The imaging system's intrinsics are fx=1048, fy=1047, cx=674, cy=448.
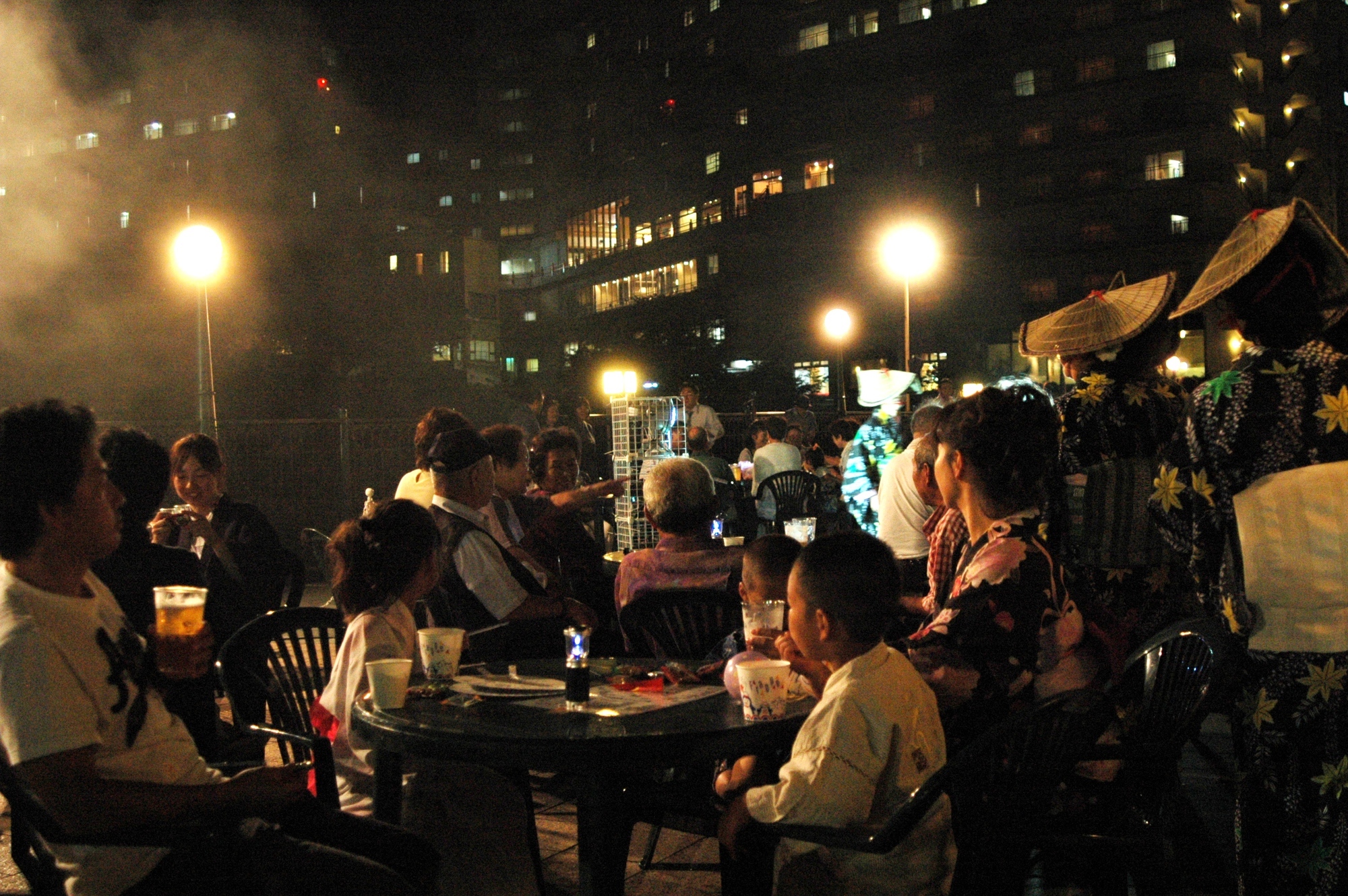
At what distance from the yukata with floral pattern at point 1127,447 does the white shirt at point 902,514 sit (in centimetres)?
169

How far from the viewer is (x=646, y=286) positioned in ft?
191

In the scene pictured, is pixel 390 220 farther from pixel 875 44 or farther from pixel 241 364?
pixel 875 44

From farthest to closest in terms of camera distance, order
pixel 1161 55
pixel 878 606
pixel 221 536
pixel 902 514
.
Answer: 1. pixel 1161 55
2. pixel 902 514
3. pixel 221 536
4. pixel 878 606

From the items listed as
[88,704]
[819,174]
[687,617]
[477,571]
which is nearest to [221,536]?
[477,571]

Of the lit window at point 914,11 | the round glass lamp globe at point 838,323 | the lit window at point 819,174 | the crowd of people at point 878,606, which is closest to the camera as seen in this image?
the crowd of people at point 878,606

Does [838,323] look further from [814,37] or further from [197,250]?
[814,37]

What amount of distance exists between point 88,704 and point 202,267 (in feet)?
22.1

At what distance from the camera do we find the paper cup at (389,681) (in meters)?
2.73

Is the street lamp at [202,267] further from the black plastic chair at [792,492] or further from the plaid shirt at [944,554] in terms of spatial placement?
the plaid shirt at [944,554]

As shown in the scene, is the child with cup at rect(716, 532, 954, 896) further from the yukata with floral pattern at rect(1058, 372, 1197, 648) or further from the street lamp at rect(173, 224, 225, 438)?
the street lamp at rect(173, 224, 225, 438)

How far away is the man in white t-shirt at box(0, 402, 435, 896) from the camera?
6.31 feet

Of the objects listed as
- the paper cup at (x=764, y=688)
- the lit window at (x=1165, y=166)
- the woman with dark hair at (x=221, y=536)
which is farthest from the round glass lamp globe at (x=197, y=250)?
the lit window at (x=1165, y=166)

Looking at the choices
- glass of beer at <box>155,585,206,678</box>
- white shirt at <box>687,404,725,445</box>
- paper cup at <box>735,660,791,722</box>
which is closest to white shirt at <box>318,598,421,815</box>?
glass of beer at <box>155,585,206,678</box>

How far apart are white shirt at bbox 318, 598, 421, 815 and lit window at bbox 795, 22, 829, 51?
51315 mm
